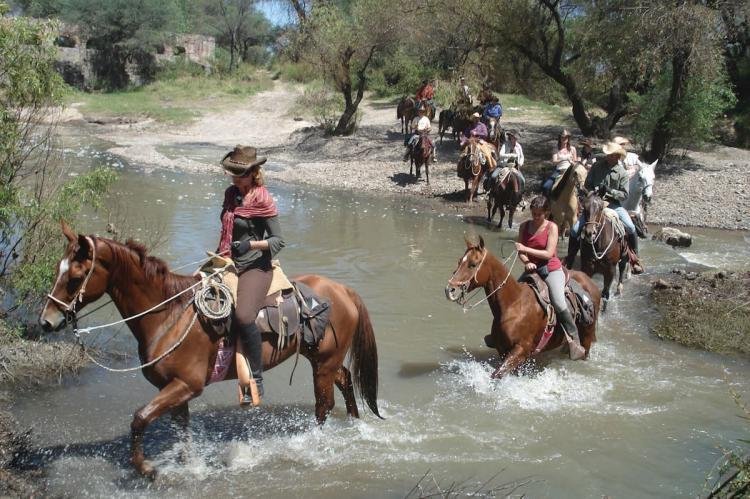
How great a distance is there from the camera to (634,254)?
11586mm

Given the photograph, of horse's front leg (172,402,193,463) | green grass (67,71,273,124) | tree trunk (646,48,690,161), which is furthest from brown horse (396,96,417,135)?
horse's front leg (172,402,193,463)

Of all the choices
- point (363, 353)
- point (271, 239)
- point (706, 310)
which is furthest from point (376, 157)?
point (271, 239)

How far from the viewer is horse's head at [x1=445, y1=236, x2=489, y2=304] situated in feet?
23.1

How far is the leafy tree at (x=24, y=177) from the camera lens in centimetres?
723

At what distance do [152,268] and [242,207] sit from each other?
867 millimetres

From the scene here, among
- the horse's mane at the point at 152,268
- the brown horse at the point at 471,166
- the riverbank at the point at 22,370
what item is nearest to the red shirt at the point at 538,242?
the horse's mane at the point at 152,268

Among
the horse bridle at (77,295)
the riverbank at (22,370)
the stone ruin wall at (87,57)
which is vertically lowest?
the riverbank at (22,370)

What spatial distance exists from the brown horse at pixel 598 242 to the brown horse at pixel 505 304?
3.38m

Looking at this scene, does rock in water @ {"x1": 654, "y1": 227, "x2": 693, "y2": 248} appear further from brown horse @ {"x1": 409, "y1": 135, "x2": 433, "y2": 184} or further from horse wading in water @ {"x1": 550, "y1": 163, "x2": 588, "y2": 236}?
brown horse @ {"x1": 409, "y1": 135, "x2": 433, "y2": 184}

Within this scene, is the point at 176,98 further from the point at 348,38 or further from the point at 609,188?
the point at 609,188

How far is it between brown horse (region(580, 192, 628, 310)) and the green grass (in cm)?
3035

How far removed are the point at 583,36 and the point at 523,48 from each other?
→ 2678 millimetres

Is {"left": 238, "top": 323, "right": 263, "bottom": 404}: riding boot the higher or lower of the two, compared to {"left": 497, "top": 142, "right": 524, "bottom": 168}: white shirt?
lower

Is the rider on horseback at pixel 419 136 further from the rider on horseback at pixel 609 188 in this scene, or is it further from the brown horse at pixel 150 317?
the brown horse at pixel 150 317
